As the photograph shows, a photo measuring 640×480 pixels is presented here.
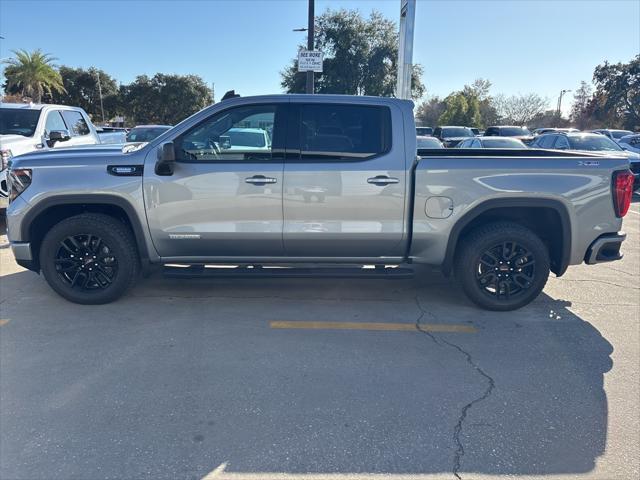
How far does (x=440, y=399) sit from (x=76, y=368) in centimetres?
263

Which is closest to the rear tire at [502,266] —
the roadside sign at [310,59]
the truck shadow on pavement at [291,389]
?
the truck shadow on pavement at [291,389]

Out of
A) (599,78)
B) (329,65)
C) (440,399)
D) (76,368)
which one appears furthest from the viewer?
(599,78)

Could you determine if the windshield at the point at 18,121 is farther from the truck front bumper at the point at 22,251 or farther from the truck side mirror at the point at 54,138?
the truck front bumper at the point at 22,251

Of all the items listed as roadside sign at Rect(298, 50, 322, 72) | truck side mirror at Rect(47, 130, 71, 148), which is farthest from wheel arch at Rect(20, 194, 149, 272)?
roadside sign at Rect(298, 50, 322, 72)

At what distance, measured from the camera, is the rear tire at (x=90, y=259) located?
4.34m

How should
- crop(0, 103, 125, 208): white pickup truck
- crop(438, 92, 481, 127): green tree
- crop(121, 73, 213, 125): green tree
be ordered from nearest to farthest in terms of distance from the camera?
crop(0, 103, 125, 208): white pickup truck
crop(438, 92, 481, 127): green tree
crop(121, 73, 213, 125): green tree

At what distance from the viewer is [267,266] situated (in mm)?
4605

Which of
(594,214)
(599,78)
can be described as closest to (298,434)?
(594,214)

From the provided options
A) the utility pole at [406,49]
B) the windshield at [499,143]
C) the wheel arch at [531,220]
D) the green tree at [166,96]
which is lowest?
the wheel arch at [531,220]

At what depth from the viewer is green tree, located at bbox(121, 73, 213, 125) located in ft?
153

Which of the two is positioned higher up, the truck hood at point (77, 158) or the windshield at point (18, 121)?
the windshield at point (18, 121)

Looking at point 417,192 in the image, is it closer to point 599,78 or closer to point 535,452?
point 535,452

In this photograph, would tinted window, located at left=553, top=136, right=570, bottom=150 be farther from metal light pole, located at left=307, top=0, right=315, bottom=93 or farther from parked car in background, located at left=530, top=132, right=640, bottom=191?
metal light pole, located at left=307, top=0, right=315, bottom=93

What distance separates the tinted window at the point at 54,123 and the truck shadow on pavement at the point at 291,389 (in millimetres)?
5434
